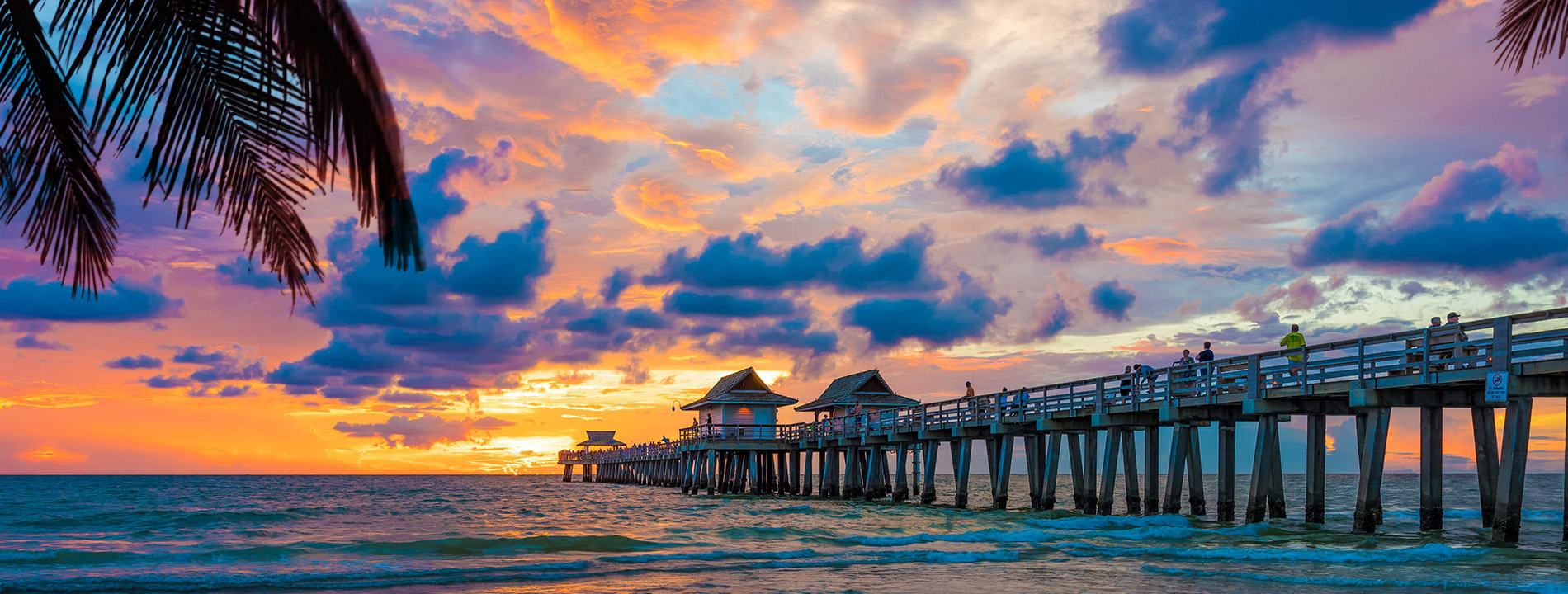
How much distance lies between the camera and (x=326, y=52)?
4582 mm

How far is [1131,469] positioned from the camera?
27.3 meters

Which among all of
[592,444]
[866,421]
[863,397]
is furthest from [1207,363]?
[592,444]

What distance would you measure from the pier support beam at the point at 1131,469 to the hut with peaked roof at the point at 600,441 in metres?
86.8

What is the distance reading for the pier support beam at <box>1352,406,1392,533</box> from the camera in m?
19.6

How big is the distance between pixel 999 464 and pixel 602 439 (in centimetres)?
→ 8712

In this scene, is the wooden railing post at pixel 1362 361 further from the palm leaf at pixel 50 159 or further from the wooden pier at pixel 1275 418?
the palm leaf at pixel 50 159

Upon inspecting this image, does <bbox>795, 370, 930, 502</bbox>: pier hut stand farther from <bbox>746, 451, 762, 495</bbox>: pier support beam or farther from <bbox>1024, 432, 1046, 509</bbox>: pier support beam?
<bbox>1024, 432, 1046, 509</bbox>: pier support beam

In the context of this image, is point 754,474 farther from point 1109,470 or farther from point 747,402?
point 1109,470

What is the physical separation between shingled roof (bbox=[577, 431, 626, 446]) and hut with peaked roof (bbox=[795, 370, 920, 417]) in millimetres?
62063

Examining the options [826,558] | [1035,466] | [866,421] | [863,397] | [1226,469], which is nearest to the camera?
[826,558]

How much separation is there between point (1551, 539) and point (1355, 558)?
9.02m

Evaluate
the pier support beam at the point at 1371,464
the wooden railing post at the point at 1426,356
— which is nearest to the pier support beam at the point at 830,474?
the pier support beam at the point at 1371,464

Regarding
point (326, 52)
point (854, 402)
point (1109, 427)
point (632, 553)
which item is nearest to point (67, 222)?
point (326, 52)

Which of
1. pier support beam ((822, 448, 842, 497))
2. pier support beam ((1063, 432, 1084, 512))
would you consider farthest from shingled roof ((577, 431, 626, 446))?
pier support beam ((1063, 432, 1084, 512))
